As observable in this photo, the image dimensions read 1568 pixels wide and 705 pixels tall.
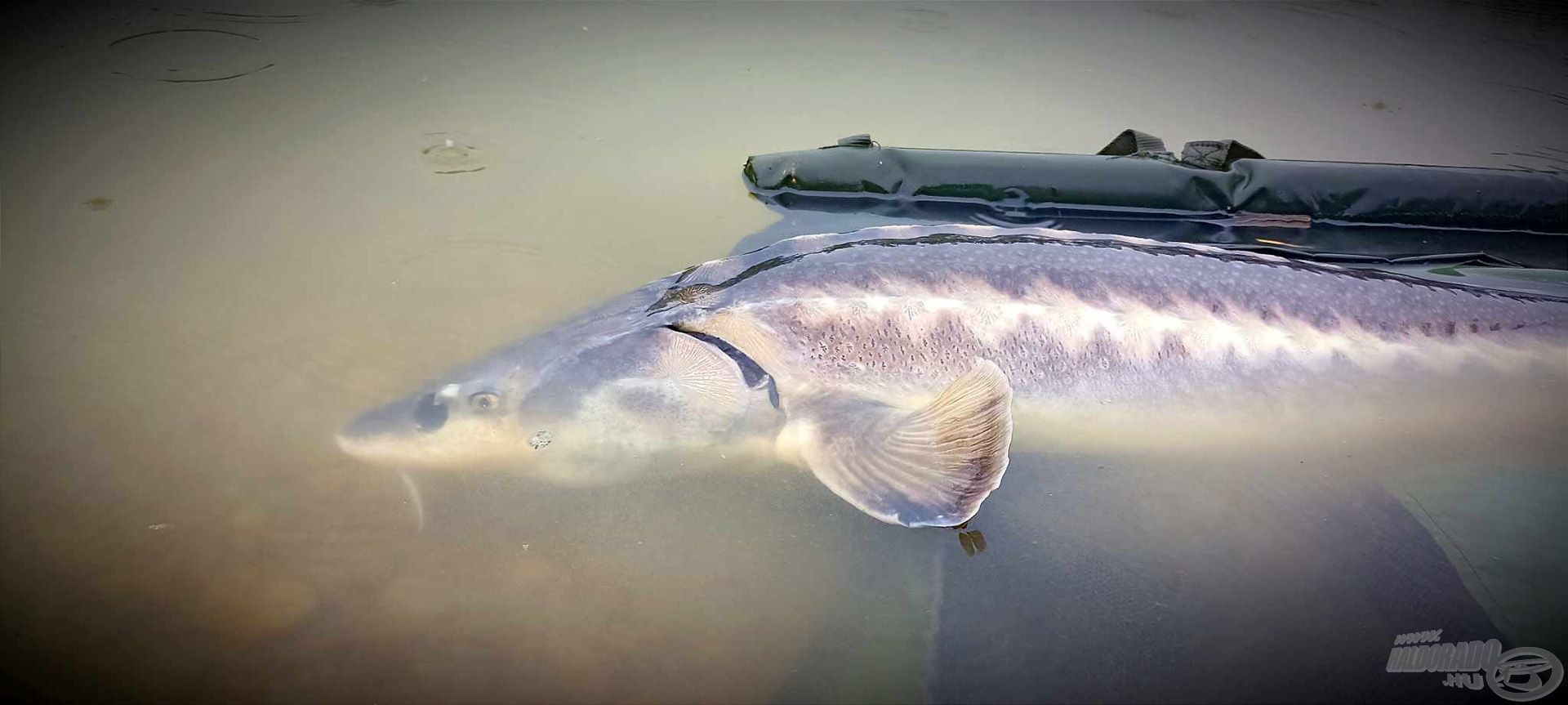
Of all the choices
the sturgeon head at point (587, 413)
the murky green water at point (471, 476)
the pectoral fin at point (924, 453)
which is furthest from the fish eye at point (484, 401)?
the pectoral fin at point (924, 453)

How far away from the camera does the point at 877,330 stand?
6.53 feet

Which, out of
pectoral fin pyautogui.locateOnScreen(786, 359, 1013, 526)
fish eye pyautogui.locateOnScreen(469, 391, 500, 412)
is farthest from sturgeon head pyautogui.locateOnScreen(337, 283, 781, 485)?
pectoral fin pyautogui.locateOnScreen(786, 359, 1013, 526)

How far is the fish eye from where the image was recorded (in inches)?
74.9

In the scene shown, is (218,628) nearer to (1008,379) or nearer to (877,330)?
(877,330)

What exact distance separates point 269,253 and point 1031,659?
7.82 feet

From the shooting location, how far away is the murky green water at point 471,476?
153 cm

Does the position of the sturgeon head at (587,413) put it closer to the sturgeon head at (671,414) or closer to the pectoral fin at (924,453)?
the sturgeon head at (671,414)

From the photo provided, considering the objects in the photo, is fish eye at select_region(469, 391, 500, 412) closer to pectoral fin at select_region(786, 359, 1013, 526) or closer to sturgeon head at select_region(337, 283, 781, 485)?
sturgeon head at select_region(337, 283, 781, 485)

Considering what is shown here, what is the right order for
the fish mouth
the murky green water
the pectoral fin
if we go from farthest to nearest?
the fish mouth, the pectoral fin, the murky green water

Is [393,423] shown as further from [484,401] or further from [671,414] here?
[671,414]

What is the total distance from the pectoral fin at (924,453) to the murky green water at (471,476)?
0.10m

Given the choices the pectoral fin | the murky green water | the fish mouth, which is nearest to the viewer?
the murky green water

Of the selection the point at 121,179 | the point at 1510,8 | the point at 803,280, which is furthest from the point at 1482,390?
the point at 1510,8

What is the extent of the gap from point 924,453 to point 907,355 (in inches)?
11.7
